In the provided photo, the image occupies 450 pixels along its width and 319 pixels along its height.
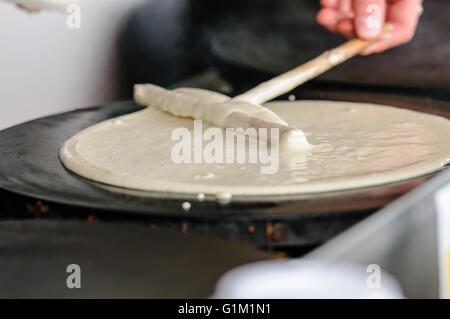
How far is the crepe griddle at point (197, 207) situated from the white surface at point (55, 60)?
586 mm

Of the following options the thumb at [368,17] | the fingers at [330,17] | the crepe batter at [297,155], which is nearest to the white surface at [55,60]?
the crepe batter at [297,155]

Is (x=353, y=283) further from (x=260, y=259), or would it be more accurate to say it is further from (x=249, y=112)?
(x=249, y=112)

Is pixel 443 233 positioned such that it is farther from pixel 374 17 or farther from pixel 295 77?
pixel 374 17

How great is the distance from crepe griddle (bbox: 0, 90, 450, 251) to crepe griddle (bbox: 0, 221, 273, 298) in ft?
0.13

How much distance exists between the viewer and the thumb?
1.61 metres

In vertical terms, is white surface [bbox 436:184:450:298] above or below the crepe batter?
below

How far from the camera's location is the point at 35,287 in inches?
30.2

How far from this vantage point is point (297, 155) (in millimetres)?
1157

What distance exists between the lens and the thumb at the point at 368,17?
63.2 inches

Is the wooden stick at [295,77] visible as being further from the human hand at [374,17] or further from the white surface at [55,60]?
the white surface at [55,60]

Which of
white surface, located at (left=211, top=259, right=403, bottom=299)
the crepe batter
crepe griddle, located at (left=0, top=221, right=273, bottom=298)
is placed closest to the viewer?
white surface, located at (left=211, top=259, right=403, bottom=299)

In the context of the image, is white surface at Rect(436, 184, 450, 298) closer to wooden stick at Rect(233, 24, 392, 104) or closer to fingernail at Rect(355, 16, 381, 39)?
wooden stick at Rect(233, 24, 392, 104)

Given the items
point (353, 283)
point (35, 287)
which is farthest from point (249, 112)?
point (353, 283)

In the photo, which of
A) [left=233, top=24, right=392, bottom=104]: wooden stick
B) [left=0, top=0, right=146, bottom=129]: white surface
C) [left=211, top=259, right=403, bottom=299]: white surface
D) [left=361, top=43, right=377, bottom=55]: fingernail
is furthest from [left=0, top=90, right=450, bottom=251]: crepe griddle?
[left=361, top=43, right=377, bottom=55]: fingernail
